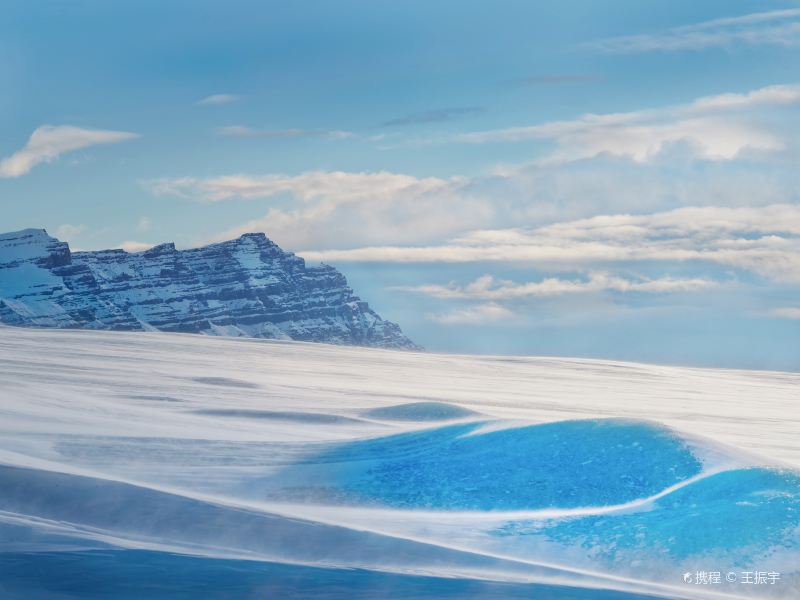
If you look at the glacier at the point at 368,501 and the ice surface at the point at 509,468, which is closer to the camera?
the glacier at the point at 368,501

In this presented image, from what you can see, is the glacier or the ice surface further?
the ice surface

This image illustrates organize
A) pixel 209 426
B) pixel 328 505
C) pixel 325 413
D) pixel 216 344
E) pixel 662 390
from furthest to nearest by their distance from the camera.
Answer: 1. pixel 216 344
2. pixel 662 390
3. pixel 325 413
4. pixel 209 426
5. pixel 328 505

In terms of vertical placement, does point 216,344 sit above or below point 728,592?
above

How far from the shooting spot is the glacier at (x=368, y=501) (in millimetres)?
Result: 11703

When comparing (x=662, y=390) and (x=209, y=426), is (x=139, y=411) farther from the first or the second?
(x=662, y=390)

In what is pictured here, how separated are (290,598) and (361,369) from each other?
89.5ft

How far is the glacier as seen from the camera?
11.7 metres

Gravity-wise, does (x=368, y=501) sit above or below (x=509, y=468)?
below

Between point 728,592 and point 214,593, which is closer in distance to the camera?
point 214,593

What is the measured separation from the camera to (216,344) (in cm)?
4522

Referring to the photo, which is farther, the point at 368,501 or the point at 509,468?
the point at 509,468

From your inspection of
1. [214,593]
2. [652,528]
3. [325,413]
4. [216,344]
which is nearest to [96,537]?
[214,593]

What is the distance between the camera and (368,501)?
15.2 m

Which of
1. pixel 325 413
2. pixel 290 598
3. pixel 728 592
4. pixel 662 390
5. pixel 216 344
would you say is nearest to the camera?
pixel 290 598
